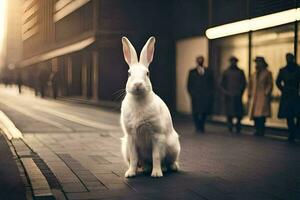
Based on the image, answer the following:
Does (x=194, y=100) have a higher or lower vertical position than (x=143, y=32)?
lower

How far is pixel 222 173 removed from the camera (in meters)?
7.45

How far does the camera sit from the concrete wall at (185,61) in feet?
57.5

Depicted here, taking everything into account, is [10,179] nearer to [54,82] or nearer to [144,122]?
[144,122]

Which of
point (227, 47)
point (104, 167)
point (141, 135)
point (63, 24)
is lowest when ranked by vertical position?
point (104, 167)

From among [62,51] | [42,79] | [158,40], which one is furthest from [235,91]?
[42,79]

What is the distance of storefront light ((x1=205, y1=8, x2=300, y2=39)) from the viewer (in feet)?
42.5

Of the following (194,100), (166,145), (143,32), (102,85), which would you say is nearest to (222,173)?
(166,145)

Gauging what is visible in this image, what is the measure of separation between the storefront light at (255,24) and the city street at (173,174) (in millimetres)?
2841

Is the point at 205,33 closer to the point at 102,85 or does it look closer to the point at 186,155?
the point at 186,155

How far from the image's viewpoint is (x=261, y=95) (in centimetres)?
1262

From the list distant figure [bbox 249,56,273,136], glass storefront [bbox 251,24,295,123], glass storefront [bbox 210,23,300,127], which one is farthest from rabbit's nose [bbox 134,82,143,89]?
glass storefront [bbox 251,24,295,123]

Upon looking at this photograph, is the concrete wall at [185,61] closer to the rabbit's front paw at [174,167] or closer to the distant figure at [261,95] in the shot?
the distant figure at [261,95]

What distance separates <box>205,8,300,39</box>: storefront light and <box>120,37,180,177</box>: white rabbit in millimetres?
6748

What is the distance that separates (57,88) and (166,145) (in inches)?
1070
